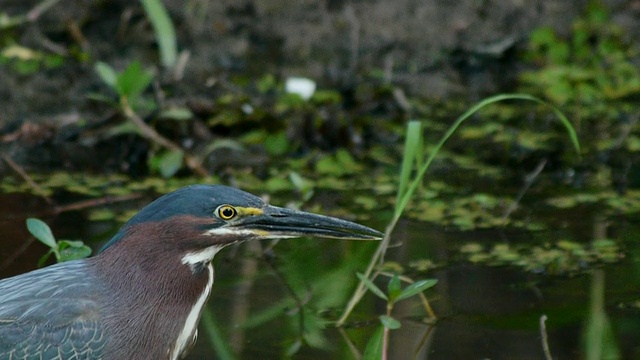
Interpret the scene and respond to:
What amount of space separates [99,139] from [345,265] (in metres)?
2.33

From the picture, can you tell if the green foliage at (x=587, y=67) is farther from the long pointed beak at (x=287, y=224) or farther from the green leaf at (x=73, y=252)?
the green leaf at (x=73, y=252)

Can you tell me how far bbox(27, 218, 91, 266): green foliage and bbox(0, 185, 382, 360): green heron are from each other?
382mm

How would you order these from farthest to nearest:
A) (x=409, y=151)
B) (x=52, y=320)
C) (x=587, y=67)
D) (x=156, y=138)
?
(x=587, y=67) < (x=156, y=138) < (x=409, y=151) < (x=52, y=320)

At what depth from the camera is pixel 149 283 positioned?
427 cm

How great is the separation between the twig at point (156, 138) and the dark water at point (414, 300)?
76 cm

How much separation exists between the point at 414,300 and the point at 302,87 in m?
2.70

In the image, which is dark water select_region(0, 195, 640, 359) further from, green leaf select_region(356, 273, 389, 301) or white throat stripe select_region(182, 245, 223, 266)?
white throat stripe select_region(182, 245, 223, 266)

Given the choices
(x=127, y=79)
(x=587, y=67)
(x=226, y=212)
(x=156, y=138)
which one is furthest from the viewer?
(x=587, y=67)

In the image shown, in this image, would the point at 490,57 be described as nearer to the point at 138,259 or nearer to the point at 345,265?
the point at 345,265

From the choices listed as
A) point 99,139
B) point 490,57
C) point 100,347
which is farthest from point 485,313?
point 490,57

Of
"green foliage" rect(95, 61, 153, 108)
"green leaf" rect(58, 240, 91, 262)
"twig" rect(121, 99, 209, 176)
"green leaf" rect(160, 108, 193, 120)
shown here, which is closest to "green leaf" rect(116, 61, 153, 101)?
Result: "green foliage" rect(95, 61, 153, 108)

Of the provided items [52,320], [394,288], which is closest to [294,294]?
[394,288]

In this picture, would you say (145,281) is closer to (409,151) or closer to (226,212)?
(226,212)

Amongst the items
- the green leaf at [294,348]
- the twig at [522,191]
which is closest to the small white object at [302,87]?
the twig at [522,191]
